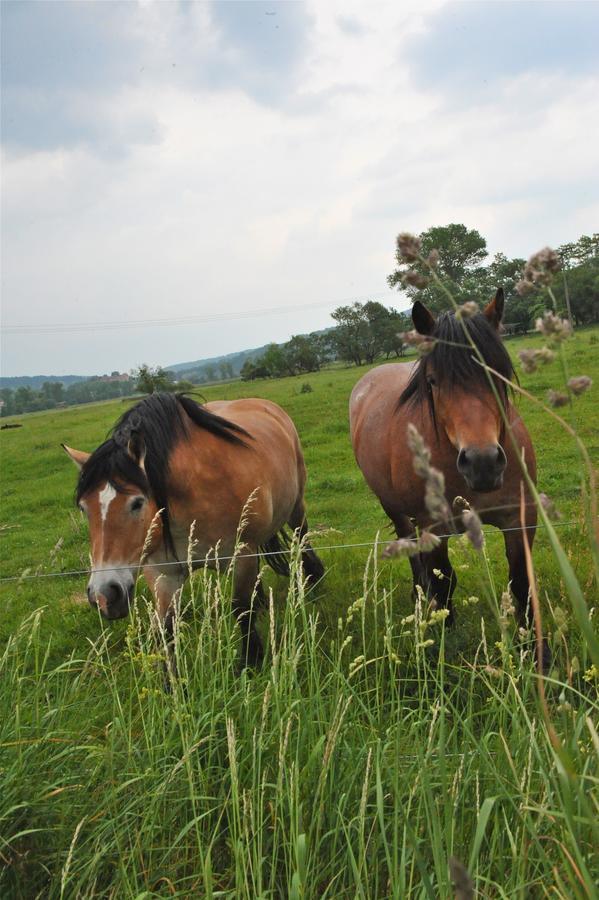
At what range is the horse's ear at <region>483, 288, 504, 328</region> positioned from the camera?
3623mm

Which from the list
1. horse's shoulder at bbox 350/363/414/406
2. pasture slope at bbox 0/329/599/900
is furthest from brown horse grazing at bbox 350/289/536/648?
pasture slope at bbox 0/329/599/900

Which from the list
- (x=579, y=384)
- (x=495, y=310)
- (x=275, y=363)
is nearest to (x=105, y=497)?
(x=495, y=310)

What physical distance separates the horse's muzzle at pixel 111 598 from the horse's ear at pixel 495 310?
2683 mm

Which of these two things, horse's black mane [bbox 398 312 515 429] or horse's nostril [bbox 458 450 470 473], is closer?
horse's nostril [bbox 458 450 470 473]

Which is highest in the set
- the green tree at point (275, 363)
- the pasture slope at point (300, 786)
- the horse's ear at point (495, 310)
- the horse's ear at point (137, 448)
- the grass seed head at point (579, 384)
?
the green tree at point (275, 363)

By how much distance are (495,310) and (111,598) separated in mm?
2807

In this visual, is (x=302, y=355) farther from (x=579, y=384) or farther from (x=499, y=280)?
(x=579, y=384)

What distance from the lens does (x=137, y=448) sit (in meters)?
3.92

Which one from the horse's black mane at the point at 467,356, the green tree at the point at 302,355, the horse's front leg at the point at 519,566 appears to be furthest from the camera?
the green tree at the point at 302,355

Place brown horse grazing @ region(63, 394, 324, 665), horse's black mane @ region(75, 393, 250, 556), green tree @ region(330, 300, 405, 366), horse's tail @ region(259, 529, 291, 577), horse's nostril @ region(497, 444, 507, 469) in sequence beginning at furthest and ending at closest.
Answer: green tree @ region(330, 300, 405, 366), horse's tail @ region(259, 529, 291, 577), horse's black mane @ region(75, 393, 250, 556), brown horse grazing @ region(63, 394, 324, 665), horse's nostril @ region(497, 444, 507, 469)

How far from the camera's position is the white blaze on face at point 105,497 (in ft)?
11.8

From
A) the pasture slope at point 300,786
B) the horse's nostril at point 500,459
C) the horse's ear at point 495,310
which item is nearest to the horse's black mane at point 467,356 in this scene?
the horse's ear at point 495,310

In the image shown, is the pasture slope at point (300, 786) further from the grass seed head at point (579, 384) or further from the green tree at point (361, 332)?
A: the green tree at point (361, 332)

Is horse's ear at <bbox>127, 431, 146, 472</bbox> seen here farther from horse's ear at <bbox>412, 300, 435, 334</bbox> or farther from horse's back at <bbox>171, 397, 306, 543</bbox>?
horse's ear at <bbox>412, 300, 435, 334</bbox>
